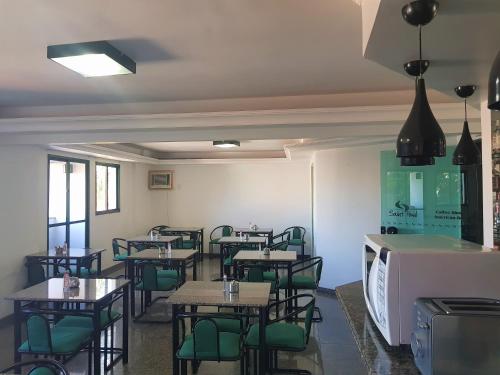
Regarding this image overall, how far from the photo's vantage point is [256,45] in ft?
7.81

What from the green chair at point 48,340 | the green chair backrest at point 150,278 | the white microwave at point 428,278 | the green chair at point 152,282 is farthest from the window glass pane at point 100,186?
the white microwave at point 428,278

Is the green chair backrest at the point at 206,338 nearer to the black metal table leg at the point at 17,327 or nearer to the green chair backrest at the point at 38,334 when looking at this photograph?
the green chair backrest at the point at 38,334

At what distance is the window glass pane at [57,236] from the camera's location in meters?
6.07

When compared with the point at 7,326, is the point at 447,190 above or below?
above

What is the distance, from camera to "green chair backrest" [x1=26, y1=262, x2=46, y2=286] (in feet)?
16.7

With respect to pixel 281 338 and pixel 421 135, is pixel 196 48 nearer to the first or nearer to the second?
pixel 421 135

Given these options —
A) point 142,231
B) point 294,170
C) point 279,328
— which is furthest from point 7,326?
point 294,170

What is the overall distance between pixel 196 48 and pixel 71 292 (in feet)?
7.94

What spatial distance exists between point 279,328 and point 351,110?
6.59 ft

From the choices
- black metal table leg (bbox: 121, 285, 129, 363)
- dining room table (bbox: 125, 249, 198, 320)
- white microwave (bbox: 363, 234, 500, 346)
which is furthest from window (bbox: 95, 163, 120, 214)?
white microwave (bbox: 363, 234, 500, 346)

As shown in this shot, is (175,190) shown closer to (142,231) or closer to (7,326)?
(142,231)

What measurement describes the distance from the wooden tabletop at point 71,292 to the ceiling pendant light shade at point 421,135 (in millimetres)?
2789

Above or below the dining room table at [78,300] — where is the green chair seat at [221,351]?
below

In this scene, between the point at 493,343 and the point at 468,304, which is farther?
the point at 468,304
